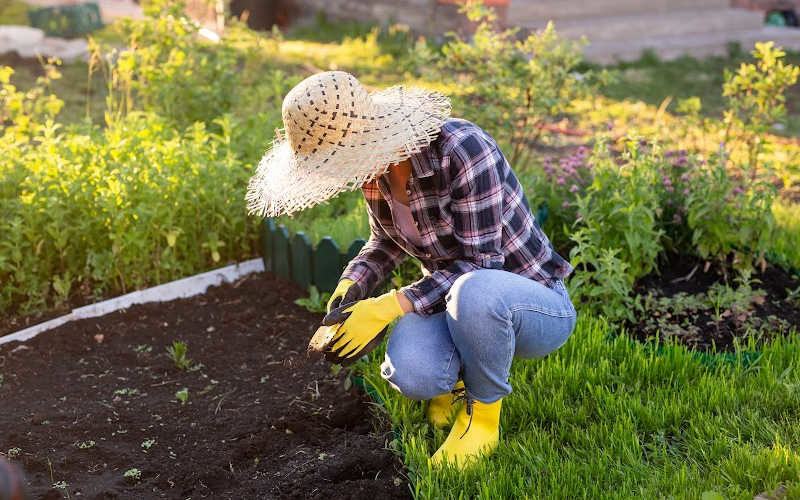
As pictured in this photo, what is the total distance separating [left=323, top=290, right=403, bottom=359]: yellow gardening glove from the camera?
8.03 ft

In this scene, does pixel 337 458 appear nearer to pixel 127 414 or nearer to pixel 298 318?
pixel 127 414

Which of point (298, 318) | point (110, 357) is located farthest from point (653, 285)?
point (110, 357)

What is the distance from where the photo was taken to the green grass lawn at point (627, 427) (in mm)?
2385

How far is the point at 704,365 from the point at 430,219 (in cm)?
121

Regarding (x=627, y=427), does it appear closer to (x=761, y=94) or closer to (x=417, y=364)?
(x=417, y=364)

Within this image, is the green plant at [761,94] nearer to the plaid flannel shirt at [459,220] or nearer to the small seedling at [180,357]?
the plaid flannel shirt at [459,220]

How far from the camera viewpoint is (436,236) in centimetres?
258

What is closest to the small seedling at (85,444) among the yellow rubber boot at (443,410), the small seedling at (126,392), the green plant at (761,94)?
the small seedling at (126,392)

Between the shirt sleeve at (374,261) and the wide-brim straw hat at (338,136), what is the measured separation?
0.42 meters

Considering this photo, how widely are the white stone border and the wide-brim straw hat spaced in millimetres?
1548

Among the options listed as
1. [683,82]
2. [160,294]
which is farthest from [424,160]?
[683,82]

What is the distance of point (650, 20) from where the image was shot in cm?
912

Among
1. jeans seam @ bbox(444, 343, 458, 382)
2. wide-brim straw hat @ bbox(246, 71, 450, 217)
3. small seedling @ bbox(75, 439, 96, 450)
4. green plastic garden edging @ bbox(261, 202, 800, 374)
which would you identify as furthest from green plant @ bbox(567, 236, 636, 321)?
small seedling @ bbox(75, 439, 96, 450)

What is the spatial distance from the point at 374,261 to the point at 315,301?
0.82 metres
